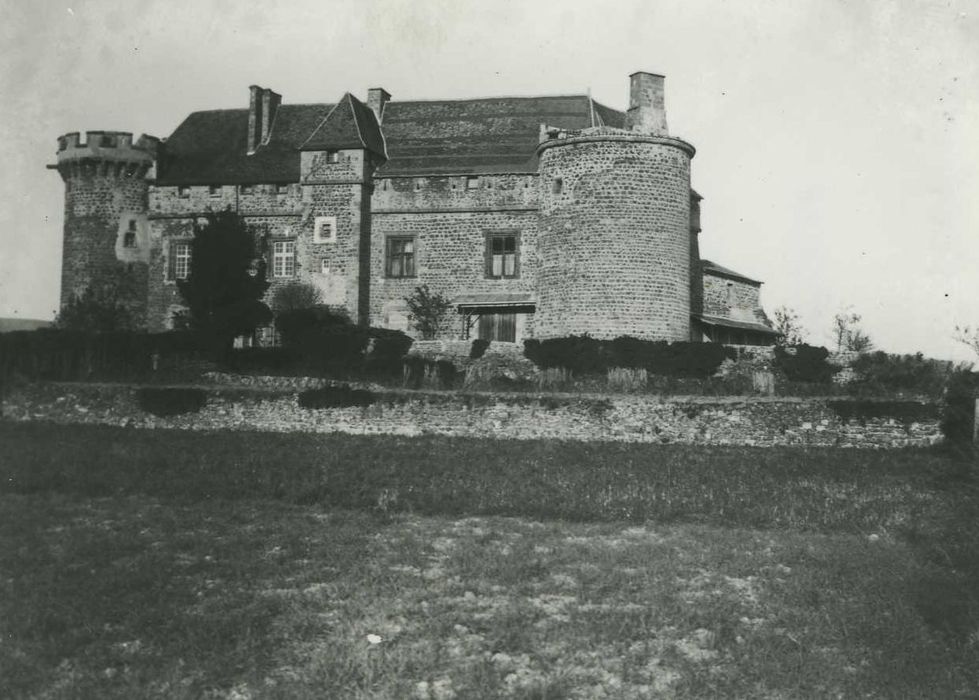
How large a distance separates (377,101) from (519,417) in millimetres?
18457

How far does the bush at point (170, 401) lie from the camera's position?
807 inches

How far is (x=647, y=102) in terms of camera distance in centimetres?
2944

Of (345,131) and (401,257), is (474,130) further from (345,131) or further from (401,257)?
(401,257)

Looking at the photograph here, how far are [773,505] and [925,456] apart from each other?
5.78 m

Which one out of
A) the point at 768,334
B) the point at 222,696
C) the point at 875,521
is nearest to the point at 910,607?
the point at 875,521

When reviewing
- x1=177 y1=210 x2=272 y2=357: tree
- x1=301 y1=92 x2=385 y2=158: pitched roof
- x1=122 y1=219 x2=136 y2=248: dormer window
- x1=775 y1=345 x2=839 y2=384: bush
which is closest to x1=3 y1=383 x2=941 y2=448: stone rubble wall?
x1=177 y1=210 x2=272 y2=357: tree

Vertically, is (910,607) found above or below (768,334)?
below

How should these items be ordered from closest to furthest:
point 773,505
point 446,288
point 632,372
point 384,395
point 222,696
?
point 222,696, point 773,505, point 384,395, point 632,372, point 446,288

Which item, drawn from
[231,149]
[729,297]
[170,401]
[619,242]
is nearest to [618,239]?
[619,242]

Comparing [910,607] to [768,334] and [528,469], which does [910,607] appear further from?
[768,334]

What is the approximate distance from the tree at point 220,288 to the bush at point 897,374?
15661 millimetres

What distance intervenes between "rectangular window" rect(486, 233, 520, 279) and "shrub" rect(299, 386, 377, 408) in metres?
11.7

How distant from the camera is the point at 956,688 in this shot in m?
7.00

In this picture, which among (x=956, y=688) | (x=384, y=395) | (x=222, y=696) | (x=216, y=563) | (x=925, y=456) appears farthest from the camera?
(x=384, y=395)
